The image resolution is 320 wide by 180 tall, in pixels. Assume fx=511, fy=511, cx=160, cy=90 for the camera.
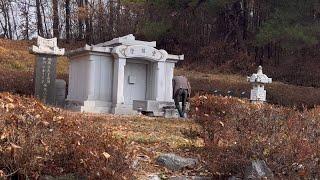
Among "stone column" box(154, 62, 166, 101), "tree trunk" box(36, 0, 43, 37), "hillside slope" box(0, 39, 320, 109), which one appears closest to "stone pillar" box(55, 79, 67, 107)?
"hillside slope" box(0, 39, 320, 109)

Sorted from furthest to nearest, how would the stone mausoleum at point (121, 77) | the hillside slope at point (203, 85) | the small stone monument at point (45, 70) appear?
the hillside slope at point (203, 85) < the small stone monument at point (45, 70) < the stone mausoleum at point (121, 77)

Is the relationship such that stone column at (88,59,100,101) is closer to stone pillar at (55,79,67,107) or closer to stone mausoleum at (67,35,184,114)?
stone mausoleum at (67,35,184,114)

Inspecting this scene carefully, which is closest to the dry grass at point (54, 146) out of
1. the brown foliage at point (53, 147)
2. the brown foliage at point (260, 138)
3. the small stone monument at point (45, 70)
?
the brown foliage at point (53, 147)

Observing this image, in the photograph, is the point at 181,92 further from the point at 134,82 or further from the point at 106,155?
the point at 106,155

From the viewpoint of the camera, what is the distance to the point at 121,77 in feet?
59.5

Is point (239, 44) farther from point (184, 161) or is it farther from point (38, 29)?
point (184, 161)

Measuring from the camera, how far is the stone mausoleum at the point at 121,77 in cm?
1786

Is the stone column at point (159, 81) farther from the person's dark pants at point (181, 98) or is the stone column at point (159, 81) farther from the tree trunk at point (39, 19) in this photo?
the tree trunk at point (39, 19)

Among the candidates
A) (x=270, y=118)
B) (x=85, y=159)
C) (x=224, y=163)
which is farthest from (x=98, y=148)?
(x=270, y=118)

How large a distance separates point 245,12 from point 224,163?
2790 cm

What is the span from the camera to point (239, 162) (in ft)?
19.6

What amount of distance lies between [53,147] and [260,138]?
2496mm

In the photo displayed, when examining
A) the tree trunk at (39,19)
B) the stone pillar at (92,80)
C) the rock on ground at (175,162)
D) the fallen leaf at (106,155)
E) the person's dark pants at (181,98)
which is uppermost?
the tree trunk at (39,19)

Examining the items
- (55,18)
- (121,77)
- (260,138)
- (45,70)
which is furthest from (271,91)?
(55,18)
